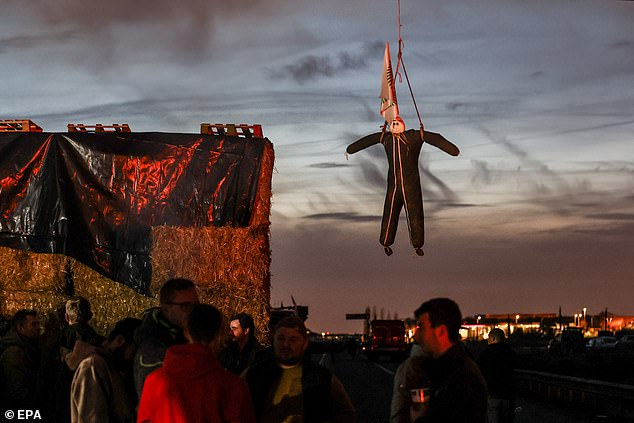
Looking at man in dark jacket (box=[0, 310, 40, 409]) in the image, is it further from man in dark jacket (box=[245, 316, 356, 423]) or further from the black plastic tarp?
the black plastic tarp

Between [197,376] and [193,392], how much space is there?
0.08 m

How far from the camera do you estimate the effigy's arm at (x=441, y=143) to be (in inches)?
359

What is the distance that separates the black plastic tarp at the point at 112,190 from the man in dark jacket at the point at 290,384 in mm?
5954

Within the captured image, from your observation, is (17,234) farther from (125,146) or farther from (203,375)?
(203,375)

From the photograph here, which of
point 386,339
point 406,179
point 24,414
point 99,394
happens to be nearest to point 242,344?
point 24,414

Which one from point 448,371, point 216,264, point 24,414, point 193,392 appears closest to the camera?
point 193,392

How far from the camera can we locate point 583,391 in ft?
68.0

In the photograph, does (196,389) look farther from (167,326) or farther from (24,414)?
(24,414)

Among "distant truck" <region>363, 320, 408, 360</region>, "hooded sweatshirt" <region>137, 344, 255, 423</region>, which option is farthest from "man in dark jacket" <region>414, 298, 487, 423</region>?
"distant truck" <region>363, 320, 408, 360</region>

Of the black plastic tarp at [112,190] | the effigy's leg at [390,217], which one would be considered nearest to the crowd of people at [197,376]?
the effigy's leg at [390,217]

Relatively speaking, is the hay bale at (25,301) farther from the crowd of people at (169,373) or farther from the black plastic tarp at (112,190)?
the crowd of people at (169,373)

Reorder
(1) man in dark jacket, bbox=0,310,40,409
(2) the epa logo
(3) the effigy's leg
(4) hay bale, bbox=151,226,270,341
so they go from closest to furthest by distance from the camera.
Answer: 1. (1) man in dark jacket, bbox=0,310,40,409
2. (2) the epa logo
3. (3) the effigy's leg
4. (4) hay bale, bbox=151,226,270,341

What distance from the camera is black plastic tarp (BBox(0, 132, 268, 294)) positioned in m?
12.3

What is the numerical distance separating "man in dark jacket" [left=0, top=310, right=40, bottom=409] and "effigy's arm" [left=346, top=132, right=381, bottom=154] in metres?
2.92
